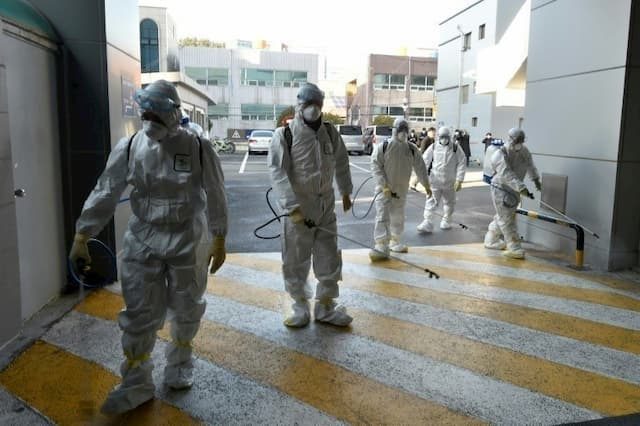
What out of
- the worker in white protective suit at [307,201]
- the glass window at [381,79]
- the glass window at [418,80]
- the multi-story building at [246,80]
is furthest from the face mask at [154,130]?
the glass window at [418,80]

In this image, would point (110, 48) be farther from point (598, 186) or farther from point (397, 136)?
point (598, 186)

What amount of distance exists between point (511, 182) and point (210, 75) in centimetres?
3766

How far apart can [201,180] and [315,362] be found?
1513 millimetres

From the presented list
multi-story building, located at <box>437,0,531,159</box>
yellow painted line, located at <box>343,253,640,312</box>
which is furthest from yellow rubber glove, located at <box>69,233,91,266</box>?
multi-story building, located at <box>437,0,531,159</box>

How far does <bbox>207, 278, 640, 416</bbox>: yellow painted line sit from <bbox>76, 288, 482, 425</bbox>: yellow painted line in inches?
25.5

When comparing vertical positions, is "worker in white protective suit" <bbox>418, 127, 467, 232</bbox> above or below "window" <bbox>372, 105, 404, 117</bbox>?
below

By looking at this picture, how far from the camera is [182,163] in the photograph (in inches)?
119

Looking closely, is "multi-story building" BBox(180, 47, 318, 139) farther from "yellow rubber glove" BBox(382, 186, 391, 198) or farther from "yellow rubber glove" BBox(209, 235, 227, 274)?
"yellow rubber glove" BBox(209, 235, 227, 274)

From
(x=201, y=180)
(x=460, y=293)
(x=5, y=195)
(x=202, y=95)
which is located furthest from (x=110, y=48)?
(x=202, y=95)

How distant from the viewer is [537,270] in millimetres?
6262

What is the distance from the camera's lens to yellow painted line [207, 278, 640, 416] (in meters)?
3.29

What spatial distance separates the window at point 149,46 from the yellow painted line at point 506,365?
803 inches

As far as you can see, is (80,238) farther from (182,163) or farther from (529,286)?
(529,286)

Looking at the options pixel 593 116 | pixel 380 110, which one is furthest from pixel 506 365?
pixel 380 110
